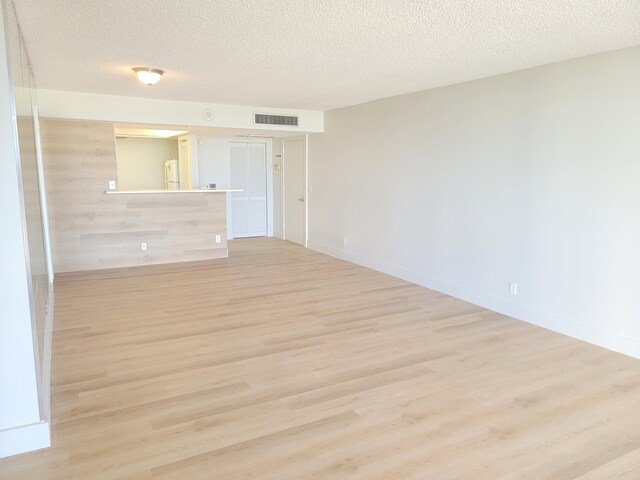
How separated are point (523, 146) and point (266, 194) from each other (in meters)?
6.07

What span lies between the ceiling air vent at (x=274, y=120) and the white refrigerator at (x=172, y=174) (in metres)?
3.20

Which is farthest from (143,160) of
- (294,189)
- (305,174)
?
(305,174)

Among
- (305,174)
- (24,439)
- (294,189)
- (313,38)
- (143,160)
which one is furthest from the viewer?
(143,160)

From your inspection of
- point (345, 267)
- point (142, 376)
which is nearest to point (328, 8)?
point (142, 376)

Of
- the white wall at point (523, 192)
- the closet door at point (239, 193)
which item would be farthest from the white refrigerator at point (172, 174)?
the white wall at point (523, 192)

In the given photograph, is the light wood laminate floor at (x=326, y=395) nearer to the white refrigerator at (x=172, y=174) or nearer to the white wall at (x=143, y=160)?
the white refrigerator at (x=172, y=174)

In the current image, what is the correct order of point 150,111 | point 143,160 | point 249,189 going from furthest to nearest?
point 143,160 → point 249,189 → point 150,111

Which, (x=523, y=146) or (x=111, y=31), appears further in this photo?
(x=523, y=146)

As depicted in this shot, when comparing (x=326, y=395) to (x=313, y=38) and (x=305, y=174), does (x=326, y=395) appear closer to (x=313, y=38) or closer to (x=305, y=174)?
(x=313, y=38)

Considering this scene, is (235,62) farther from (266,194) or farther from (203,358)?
(266,194)

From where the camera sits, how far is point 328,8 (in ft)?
8.84

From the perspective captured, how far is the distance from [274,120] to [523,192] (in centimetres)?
417

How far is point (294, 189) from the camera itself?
860 centimetres

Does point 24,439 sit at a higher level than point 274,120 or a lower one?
lower
